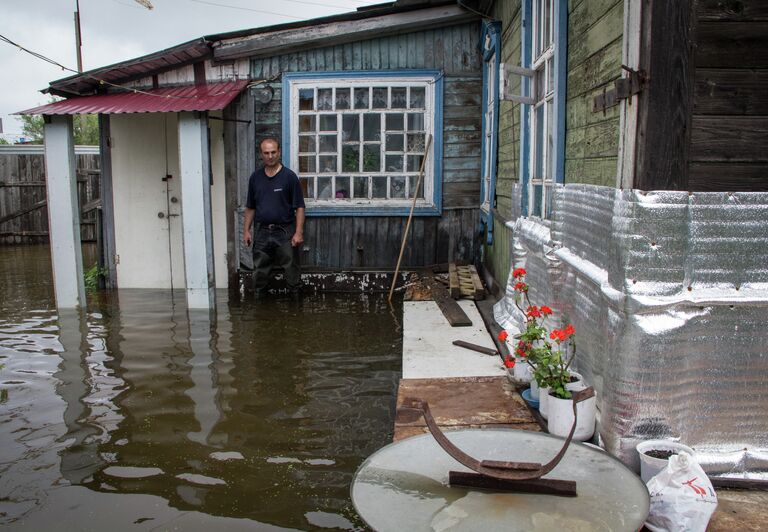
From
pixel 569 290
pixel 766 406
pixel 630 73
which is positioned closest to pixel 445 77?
pixel 569 290

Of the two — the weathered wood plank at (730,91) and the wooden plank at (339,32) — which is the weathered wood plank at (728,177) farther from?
the wooden plank at (339,32)

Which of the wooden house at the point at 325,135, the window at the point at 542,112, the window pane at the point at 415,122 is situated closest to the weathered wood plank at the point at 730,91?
the window at the point at 542,112

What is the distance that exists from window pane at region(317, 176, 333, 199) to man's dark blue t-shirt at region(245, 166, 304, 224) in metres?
0.95

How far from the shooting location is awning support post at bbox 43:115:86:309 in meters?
7.89

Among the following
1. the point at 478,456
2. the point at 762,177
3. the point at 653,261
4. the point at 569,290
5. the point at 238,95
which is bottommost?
the point at 478,456

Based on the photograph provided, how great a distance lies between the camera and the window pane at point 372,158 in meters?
8.96

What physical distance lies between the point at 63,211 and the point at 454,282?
15.3ft

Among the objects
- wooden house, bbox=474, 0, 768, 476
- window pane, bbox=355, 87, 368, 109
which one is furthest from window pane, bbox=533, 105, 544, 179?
window pane, bbox=355, 87, 368, 109

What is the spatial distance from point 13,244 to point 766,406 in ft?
52.5

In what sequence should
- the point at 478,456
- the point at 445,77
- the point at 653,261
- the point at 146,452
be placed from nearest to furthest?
the point at 478,456
the point at 653,261
the point at 146,452
the point at 445,77

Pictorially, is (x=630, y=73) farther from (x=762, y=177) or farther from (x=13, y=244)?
(x=13, y=244)

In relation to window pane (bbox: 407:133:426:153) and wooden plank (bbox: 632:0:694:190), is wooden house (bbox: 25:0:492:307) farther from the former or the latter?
wooden plank (bbox: 632:0:694:190)

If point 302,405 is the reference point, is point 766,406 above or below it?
above

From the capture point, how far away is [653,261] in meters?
2.92
